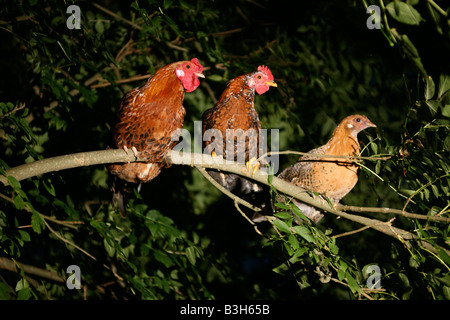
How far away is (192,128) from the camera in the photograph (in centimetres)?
289

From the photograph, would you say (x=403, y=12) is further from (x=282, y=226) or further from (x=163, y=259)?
(x=163, y=259)

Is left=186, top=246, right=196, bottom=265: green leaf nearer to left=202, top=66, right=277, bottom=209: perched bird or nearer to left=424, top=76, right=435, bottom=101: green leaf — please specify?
left=202, top=66, right=277, bottom=209: perched bird

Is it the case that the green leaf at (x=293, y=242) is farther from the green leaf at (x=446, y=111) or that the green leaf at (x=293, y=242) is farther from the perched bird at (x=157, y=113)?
the perched bird at (x=157, y=113)

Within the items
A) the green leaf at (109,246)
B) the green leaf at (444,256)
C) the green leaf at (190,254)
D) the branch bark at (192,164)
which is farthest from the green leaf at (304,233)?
the green leaf at (109,246)

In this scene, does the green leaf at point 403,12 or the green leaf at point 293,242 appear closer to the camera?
the green leaf at point 403,12

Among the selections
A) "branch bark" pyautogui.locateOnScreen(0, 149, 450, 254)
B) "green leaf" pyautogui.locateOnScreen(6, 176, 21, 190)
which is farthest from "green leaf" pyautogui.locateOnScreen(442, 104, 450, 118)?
"green leaf" pyautogui.locateOnScreen(6, 176, 21, 190)

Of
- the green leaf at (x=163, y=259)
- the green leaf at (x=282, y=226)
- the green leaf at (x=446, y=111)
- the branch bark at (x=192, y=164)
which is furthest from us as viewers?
the green leaf at (x=163, y=259)

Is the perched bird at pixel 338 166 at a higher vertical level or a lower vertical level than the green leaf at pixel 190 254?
higher

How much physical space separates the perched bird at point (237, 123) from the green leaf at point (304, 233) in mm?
551

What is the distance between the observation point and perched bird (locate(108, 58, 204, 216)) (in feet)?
5.20

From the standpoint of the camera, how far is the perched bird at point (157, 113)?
A: 1.59 metres

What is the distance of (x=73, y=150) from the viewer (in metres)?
2.72

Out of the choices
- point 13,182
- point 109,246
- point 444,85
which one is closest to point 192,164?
point 13,182

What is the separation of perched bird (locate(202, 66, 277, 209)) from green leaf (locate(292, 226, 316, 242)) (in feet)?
1.81
